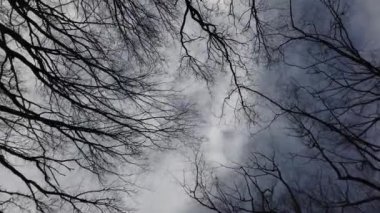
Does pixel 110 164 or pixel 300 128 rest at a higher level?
pixel 300 128

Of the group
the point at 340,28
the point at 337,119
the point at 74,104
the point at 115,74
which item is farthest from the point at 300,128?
the point at 74,104

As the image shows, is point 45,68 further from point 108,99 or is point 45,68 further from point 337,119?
point 337,119

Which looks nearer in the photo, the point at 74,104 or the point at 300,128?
the point at 74,104

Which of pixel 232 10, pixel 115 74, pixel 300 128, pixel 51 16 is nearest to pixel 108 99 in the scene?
pixel 115 74

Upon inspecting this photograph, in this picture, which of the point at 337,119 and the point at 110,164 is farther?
the point at 110,164

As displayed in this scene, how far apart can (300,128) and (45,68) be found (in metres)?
4.47

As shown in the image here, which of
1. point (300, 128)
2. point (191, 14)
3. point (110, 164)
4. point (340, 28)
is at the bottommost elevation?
point (110, 164)

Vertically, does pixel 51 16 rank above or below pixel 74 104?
above

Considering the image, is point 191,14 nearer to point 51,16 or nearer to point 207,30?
point 207,30

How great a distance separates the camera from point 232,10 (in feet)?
23.8

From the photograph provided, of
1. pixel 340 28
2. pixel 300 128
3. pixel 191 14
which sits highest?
pixel 191 14

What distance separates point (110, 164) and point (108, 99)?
3.73ft

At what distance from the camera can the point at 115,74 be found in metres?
7.09

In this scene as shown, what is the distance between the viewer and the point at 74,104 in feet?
23.5
